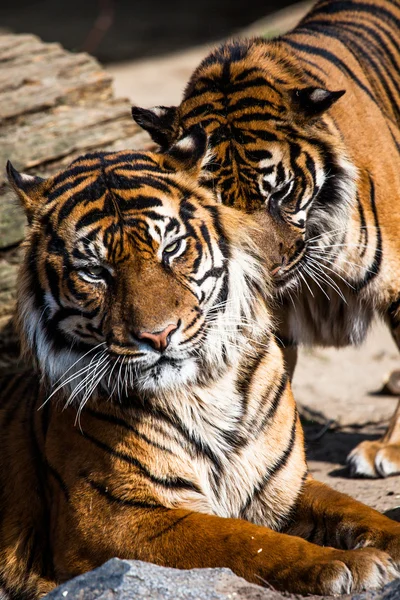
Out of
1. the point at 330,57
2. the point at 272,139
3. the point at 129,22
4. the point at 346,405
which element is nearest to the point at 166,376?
the point at 272,139

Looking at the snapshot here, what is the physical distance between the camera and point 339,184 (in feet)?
10.5

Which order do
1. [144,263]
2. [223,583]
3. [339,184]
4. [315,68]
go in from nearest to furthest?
[223,583] → [144,263] → [339,184] → [315,68]

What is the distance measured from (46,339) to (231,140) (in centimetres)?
90

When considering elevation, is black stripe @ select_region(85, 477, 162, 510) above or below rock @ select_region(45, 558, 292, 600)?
above

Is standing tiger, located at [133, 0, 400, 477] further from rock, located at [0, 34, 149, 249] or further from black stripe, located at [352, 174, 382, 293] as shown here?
rock, located at [0, 34, 149, 249]

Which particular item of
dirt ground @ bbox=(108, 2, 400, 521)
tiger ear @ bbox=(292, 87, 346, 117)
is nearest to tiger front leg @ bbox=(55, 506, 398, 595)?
dirt ground @ bbox=(108, 2, 400, 521)

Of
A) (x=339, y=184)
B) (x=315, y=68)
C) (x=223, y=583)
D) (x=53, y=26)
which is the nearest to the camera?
(x=223, y=583)

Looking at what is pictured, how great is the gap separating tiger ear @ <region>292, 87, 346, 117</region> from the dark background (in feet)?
25.9

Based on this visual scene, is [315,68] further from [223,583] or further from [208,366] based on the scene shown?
[223,583]

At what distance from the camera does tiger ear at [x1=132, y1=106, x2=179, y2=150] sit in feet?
10.2

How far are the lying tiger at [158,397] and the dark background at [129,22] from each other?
8479 millimetres

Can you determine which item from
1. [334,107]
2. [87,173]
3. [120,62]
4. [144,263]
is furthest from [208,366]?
[120,62]

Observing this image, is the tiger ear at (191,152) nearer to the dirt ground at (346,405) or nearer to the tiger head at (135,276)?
the tiger head at (135,276)

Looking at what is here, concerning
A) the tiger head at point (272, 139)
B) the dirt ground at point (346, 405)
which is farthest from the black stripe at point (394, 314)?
the tiger head at point (272, 139)
